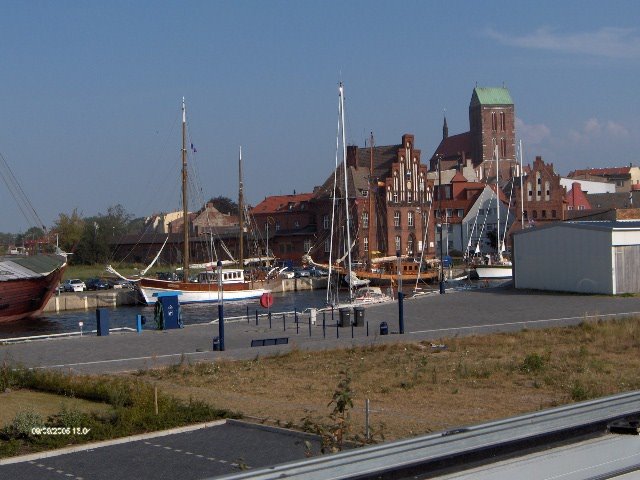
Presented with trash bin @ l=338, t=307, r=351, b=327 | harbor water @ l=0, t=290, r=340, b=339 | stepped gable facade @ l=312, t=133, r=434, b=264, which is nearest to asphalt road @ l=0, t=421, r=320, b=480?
trash bin @ l=338, t=307, r=351, b=327

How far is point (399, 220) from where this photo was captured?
93.6 meters

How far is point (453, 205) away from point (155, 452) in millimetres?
98876

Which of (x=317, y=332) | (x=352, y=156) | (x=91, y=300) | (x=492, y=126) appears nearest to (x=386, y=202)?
(x=352, y=156)

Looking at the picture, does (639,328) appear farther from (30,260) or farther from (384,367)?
(30,260)

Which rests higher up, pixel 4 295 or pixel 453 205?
pixel 453 205

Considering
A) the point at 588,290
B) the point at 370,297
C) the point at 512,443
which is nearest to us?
the point at 512,443

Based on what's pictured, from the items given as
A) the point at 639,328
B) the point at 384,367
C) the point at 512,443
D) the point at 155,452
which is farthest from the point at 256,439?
the point at 639,328

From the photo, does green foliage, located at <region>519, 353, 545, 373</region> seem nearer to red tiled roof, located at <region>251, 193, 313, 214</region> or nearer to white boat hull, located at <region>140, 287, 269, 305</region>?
white boat hull, located at <region>140, 287, 269, 305</region>

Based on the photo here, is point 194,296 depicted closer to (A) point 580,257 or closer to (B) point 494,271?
(B) point 494,271

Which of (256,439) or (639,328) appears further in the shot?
(639,328)

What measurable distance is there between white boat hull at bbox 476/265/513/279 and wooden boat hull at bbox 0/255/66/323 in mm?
35674

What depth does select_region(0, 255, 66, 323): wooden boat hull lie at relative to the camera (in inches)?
2250

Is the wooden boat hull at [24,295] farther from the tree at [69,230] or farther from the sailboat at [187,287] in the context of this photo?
the tree at [69,230]

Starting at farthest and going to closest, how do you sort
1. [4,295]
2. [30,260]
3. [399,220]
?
[399,220]
[30,260]
[4,295]
